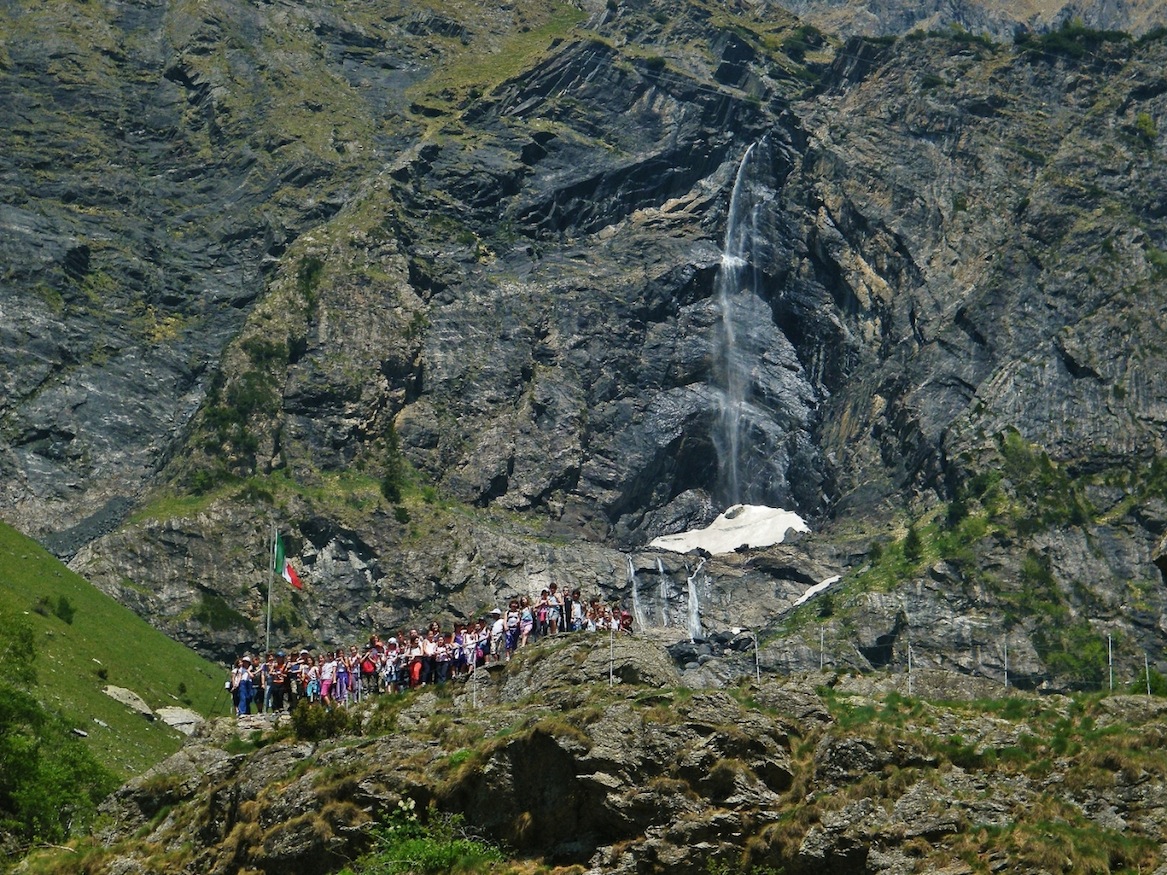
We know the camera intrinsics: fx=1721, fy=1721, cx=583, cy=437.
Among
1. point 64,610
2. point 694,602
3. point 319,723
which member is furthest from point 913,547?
point 319,723

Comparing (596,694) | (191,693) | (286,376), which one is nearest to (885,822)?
(596,694)

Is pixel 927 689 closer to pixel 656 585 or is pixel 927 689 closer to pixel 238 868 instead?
pixel 238 868

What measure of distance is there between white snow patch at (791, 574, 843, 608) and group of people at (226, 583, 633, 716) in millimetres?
121850

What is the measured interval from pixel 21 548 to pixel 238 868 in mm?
79246

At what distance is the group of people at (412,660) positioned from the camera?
6238 cm

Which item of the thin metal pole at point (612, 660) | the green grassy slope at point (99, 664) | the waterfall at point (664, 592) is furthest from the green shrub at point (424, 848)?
the waterfall at point (664, 592)

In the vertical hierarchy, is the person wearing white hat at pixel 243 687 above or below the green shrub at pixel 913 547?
below

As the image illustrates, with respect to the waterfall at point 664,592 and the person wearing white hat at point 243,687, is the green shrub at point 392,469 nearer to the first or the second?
the waterfall at point 664,592

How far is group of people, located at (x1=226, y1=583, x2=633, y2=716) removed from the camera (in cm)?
6238

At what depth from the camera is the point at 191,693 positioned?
403 ft

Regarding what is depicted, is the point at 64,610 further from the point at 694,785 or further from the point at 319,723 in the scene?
the point at 694,785

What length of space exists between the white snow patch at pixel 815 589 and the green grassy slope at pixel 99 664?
68.8m

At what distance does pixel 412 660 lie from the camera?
205 feet

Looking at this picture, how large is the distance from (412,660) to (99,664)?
51.4 meters
